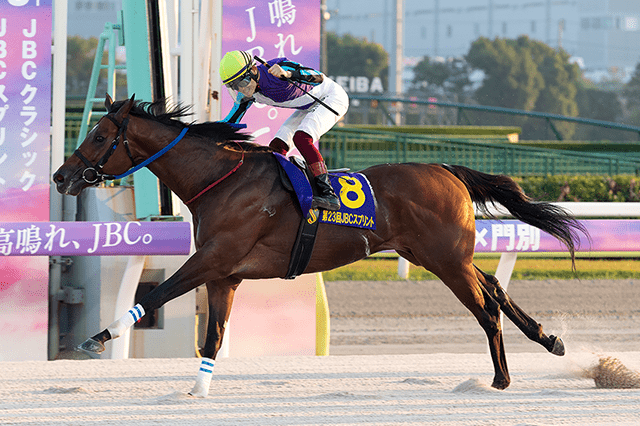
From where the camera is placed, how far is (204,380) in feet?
13.1

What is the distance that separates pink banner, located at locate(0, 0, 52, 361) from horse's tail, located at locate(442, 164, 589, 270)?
101 inches

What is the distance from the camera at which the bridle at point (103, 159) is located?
3922 mm

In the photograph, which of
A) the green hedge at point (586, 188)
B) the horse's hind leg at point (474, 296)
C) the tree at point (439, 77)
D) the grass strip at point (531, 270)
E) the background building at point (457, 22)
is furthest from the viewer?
the background building at point (457, 22)

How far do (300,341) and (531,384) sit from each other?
165 centimetres

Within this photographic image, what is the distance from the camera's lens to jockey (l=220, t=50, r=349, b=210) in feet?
13.2

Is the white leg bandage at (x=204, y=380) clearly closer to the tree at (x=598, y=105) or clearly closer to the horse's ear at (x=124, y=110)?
the horse's ear at (x=124, y=110)

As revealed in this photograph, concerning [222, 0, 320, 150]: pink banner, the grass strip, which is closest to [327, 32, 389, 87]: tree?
the grass strip

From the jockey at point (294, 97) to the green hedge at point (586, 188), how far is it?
29.5ft

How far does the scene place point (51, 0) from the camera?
5062mm

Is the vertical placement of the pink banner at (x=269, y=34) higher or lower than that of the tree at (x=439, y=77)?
lower

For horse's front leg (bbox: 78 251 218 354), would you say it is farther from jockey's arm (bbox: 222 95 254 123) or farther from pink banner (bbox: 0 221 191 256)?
pink banner (bbox: 0 221 191 256)

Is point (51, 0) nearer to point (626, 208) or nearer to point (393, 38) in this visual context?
point (626, 208)

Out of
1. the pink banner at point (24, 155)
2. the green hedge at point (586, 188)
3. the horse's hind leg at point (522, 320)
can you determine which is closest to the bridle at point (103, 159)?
the pink banner at point (24, 155)

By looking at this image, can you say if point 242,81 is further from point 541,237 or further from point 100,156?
point 541,237
